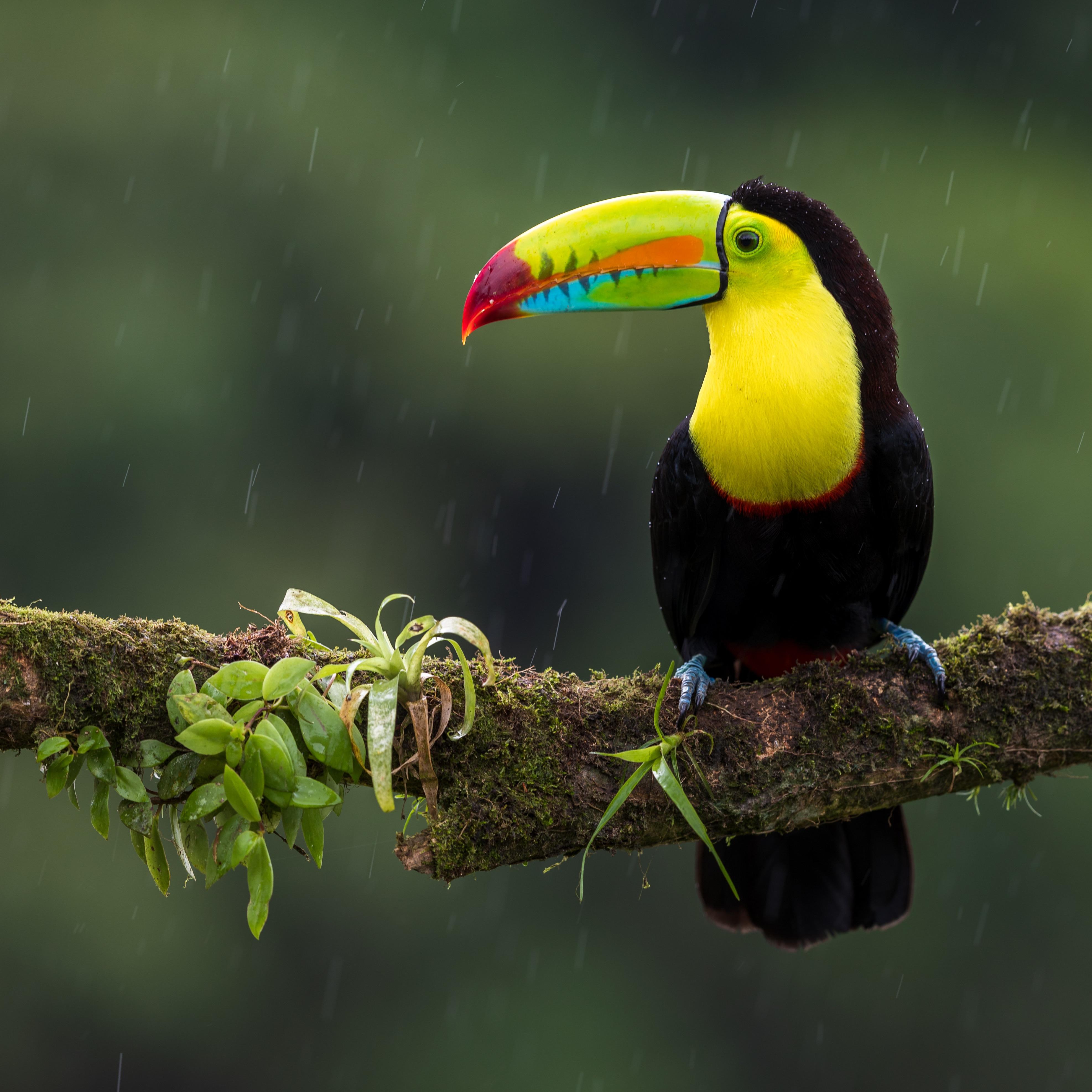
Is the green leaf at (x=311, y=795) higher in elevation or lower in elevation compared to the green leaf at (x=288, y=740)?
lower

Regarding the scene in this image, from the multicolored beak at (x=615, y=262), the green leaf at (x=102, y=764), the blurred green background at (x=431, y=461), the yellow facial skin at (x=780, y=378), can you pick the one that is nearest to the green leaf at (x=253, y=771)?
the green leaf at (x=102, y=764)

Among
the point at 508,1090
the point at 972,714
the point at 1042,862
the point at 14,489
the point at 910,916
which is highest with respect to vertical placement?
the point at 972,714

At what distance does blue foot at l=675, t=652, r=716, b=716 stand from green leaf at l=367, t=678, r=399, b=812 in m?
0.56

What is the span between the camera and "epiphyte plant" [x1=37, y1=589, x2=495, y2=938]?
6.09 feet

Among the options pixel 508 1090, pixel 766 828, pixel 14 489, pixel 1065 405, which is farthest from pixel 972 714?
pixel 14 489

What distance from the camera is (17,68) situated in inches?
303

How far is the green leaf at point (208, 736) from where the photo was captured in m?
1.81

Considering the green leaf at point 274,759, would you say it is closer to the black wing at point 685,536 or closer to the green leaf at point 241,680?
the green leaf at point 241,680

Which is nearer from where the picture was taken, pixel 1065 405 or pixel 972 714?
pixel 972 714

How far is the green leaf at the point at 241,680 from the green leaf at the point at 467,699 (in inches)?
11.1

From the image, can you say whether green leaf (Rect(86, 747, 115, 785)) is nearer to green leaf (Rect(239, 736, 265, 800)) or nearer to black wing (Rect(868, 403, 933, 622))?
green leaf (Rect(239, 736, 265, 800))

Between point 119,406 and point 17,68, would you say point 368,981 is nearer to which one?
point 119,406

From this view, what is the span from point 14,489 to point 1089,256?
23.4ft

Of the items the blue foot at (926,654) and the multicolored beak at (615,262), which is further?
the multicolored beak at (615,262)
